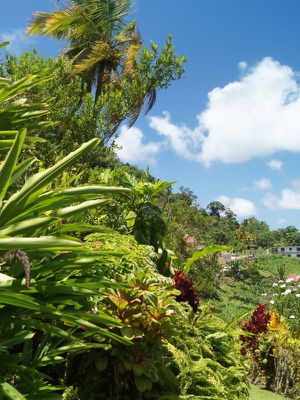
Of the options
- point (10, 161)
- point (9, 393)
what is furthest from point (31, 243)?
point (9, 393)

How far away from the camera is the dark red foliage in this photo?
4852 millimetres

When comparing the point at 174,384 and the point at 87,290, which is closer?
the point at 87,290

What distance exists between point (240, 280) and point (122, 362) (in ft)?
117

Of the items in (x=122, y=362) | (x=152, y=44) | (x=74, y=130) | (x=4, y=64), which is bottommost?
(x=122, y=362)

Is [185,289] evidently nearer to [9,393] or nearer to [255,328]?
[9,393]

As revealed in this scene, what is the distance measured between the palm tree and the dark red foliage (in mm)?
10220

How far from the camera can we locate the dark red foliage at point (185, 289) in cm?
485

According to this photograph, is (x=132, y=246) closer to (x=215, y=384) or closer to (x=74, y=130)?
(x=215, y=384)

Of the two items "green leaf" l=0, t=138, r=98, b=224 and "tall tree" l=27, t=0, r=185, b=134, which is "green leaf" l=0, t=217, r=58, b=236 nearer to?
"green leaf" l=0, t=138, r=98, b=224

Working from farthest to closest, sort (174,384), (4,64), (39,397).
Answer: (4,64) → (174,384) → (39,397)

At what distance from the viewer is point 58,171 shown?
8.14ft

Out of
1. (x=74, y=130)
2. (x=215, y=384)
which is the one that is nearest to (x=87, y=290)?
(x=215, y=384)

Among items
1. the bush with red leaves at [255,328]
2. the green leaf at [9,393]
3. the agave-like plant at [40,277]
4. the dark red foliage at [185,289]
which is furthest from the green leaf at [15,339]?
the bush with red leaves at [255,328]

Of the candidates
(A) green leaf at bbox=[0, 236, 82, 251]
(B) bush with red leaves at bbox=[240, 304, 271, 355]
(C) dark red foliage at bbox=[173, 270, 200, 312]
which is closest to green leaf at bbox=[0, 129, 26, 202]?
(A) green leaf at bbox=[0, 236, 82, 251]
